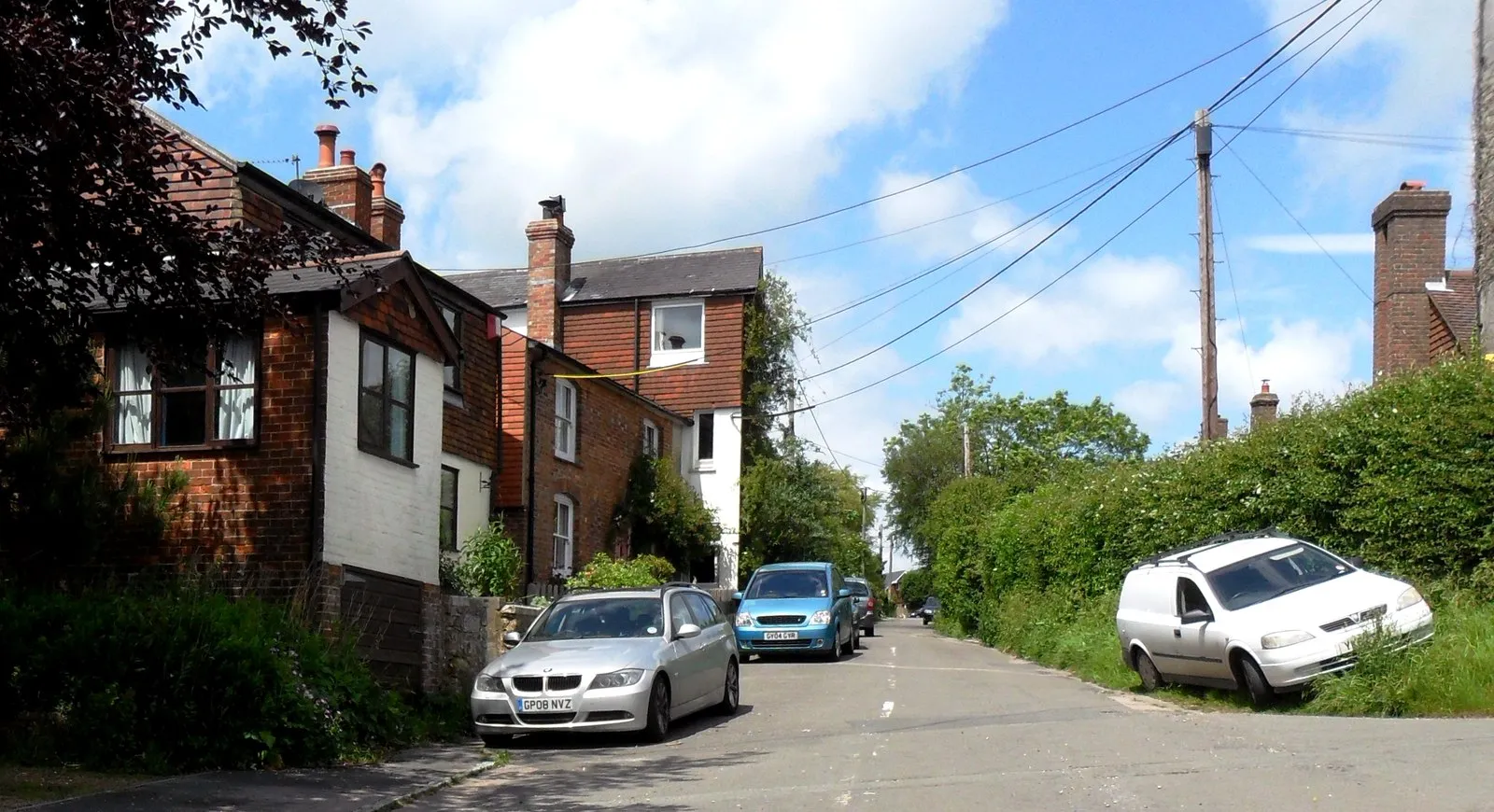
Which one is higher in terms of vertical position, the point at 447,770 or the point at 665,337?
the point at 665,337

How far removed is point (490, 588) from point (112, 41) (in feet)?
44.2

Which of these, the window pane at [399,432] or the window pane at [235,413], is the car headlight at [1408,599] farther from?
the window pane at [235,413]

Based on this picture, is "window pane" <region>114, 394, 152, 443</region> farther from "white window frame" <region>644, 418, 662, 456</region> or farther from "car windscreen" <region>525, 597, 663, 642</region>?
"white window frame" <region>644, 418, 662, 456</region>

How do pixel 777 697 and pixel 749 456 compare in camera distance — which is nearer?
pixel 777 697

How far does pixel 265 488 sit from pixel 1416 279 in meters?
21.9

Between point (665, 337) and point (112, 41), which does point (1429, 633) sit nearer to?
point (112, 41)

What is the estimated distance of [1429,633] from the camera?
44.5ft

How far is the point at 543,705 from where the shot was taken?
1327 centimetres

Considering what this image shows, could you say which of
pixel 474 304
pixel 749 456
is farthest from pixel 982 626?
pixel 474 304

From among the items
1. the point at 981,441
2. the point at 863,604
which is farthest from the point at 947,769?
the point at 981,441

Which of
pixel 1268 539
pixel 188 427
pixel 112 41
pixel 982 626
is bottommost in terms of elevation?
pixel 982 626

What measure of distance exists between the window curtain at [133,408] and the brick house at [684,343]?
22.3m

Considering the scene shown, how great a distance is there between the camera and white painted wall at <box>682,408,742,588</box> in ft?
126

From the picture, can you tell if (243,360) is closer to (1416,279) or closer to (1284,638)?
(1284,638)
